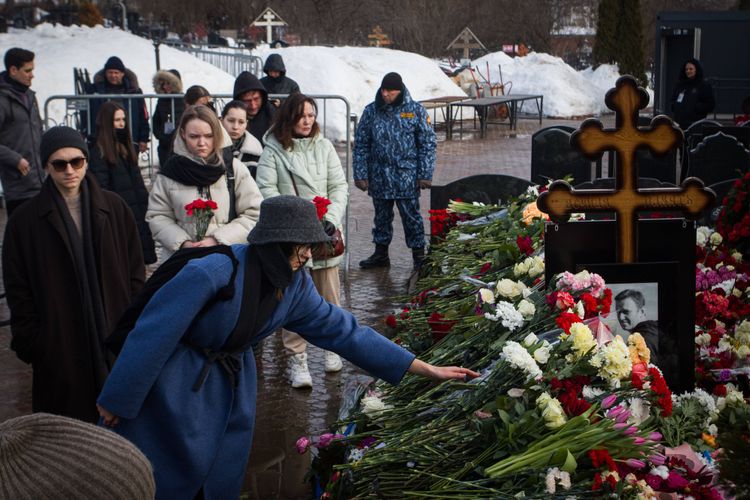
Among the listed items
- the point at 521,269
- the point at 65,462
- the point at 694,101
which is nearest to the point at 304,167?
the point at 521,269

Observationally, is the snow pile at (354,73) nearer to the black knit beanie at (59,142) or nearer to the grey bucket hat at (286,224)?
the black knit beanie at (59,142)

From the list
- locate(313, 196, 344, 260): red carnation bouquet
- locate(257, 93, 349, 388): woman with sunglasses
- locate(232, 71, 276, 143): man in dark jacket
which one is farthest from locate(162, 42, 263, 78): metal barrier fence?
locate(313, 196, 344, 260): red carnation bouquet

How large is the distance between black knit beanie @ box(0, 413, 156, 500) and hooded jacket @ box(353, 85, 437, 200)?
8227 mm

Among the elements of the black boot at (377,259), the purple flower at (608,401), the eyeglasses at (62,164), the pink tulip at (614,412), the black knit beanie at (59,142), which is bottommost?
the black boot at (377,259)

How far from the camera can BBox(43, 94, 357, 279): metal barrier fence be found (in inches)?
378

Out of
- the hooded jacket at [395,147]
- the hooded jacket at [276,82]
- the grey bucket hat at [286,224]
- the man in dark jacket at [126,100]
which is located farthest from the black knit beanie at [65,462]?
the hooded jacket at [276,82]

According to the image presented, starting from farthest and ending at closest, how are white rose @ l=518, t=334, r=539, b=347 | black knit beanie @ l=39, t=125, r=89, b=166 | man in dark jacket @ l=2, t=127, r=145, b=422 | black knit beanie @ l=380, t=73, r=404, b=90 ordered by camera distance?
black knit beanie @ l=380, t=73, r=404, b=90 < black knit beanie @ l=39, t=125, r=89, b=166 < man in dark jacket @ l=2, t=127, r=145, b=422 < white rose @ l=518, t=334, r=539, b=347

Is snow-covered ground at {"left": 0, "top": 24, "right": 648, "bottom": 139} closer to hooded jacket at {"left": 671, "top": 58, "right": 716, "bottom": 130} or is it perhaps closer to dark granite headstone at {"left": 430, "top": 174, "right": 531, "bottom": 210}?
hooded jacket at {"left": 671, "top": 58, "right": 716, "bottom": 130}

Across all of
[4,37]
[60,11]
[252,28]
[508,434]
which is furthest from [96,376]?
[252,28]

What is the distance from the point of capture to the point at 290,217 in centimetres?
386

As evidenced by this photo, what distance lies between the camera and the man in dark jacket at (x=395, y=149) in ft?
32.8

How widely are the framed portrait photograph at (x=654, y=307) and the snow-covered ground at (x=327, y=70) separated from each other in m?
15.0

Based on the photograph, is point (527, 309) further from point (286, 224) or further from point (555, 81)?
point (555, 81)

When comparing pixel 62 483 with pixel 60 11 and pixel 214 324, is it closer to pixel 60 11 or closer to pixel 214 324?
pixel 214 324
